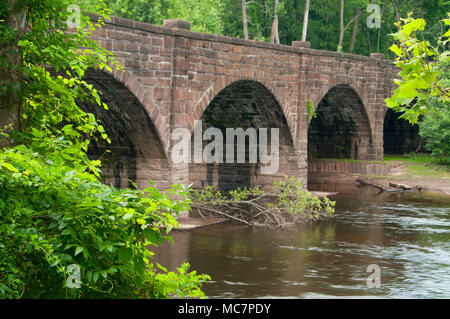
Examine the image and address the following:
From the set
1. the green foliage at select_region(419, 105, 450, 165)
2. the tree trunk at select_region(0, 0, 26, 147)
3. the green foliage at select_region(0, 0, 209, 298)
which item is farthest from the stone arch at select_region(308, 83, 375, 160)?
the green foliage at select_region(0, 0, 209, 298)

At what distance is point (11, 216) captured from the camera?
18.0 feet

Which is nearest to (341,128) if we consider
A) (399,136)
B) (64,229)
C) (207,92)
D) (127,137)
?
(399,136)

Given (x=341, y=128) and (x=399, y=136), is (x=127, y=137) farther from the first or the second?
(x=399, y=136)

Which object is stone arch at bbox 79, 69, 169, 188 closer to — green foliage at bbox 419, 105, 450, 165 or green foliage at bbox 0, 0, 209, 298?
green foliage at bbox 0, 0, 209, 298

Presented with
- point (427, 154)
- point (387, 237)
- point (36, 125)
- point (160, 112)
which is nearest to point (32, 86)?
point (36, 125)

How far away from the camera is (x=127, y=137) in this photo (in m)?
19.2

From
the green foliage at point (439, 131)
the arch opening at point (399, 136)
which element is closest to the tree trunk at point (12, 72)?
the green foliage at point (439, 131)

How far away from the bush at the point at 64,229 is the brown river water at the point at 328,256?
6871 millimetres

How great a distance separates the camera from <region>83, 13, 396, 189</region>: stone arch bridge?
17.8 metres

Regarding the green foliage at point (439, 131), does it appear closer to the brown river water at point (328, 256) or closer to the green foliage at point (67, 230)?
the brown river water at point (328, 256)

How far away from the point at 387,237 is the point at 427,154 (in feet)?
63.6

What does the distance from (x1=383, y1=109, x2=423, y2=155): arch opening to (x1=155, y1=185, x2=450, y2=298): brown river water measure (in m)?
17.7

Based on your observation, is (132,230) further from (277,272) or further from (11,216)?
(277,272)

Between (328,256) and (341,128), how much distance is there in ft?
57.7
